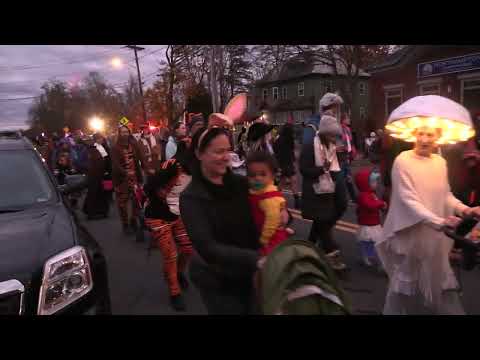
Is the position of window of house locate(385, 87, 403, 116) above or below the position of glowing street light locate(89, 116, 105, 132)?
above

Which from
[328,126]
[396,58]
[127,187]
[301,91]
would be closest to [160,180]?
[328,126]

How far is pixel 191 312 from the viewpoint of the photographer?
13.2 feet

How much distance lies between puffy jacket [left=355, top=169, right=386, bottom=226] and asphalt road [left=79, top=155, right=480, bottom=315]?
596 mm

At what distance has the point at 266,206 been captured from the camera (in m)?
2.56

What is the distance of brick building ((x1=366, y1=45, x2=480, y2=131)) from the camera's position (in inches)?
802

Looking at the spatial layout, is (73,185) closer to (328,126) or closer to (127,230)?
(328,126)

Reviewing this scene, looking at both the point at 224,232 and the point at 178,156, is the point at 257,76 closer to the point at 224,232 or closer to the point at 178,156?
the point at 178,156

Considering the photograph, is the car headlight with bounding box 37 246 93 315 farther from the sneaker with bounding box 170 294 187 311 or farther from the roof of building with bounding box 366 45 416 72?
the roof of building with bounding box 366 45 416 72

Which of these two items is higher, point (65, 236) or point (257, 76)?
point (257, 76)

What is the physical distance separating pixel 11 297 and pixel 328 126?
3.60 m

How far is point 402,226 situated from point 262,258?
1.50 meters

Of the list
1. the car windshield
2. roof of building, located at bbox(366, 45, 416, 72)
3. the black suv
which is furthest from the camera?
roof of building, located at bbox(366, 45, 416, 72)

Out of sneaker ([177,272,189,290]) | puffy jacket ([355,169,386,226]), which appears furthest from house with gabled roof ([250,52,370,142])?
sneaker ([177,272,189,290])

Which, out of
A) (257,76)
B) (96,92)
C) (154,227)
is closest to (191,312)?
(154,227)
